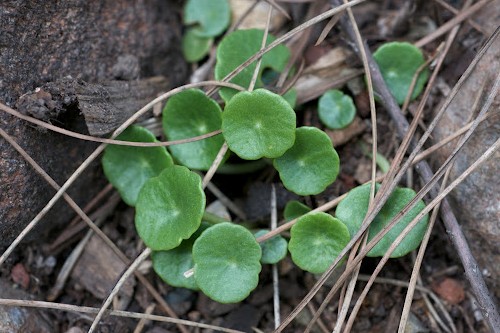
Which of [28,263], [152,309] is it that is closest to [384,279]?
[152,309]

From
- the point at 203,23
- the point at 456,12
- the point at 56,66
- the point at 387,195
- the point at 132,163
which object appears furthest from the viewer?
the point at 203,23

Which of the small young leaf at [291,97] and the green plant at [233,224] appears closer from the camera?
the green plant at [233,224]

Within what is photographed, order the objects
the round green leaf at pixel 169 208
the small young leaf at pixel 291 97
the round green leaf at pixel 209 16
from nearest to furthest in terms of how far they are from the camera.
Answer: the round green leaf at pixel 169 208, the small young leaf at pixel 291 97, the round green leaf at pixel 209 16

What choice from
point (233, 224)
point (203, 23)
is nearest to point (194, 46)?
point (203, 23)

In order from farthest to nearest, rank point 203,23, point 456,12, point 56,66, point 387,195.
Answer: point 203,23 → point 456,12 → point 56,66 → point 387,195

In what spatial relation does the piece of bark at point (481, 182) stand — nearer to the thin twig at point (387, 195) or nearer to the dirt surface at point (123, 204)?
the dirt surface at point (123, 204)

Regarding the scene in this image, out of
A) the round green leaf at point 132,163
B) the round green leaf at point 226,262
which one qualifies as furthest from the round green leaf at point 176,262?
the round green leaf at point 132,163

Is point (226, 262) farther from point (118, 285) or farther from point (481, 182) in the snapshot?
point (481, 182)

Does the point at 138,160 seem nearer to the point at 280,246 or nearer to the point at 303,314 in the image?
the point at 280,246
